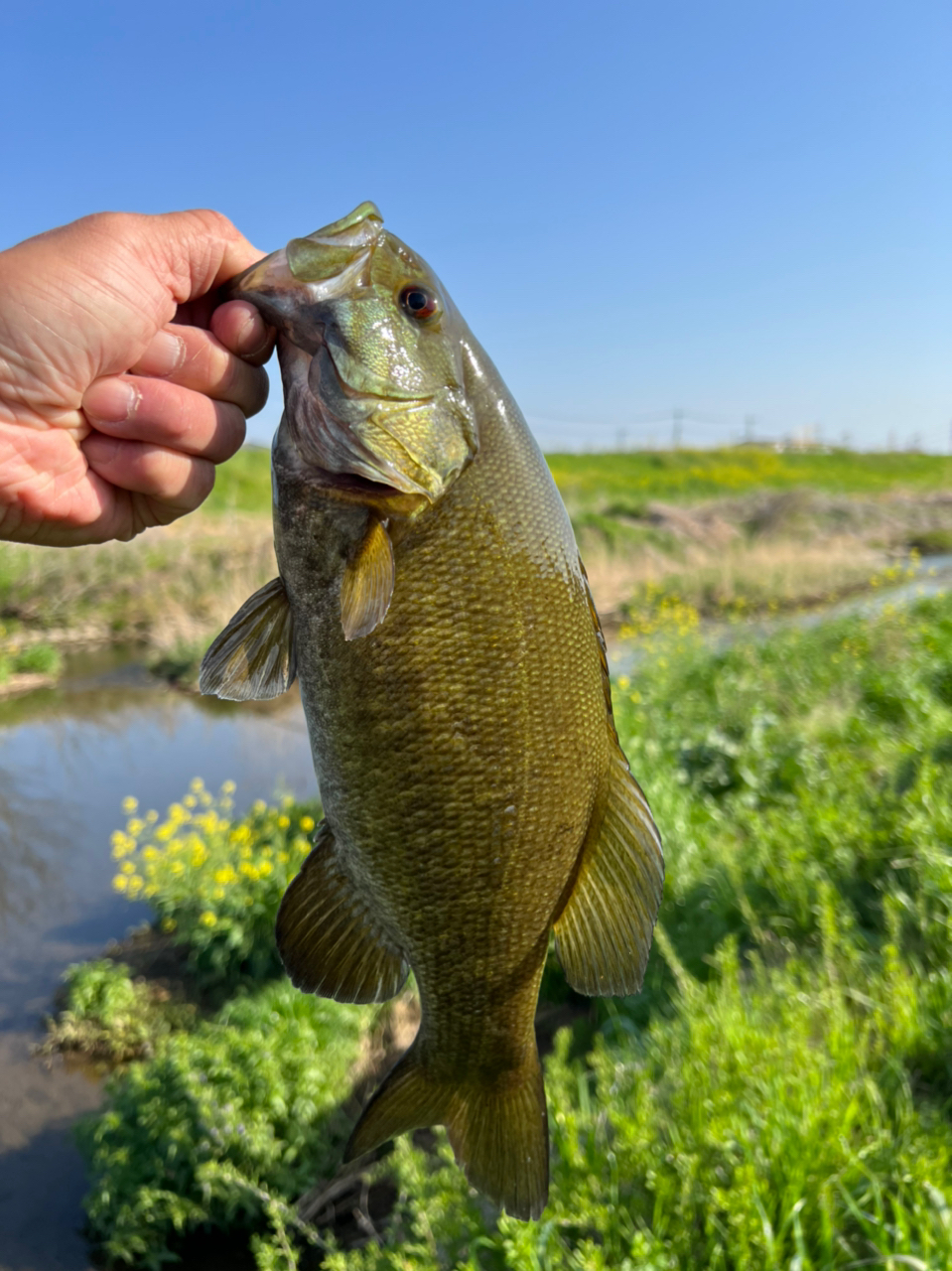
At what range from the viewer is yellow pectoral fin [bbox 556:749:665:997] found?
1.68 metres

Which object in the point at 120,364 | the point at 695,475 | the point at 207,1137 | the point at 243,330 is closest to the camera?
the point at 243,330

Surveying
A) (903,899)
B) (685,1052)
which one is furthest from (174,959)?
Answer: (903,899)

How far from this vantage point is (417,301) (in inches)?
64.8

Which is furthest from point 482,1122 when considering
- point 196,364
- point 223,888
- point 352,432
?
point 223,888

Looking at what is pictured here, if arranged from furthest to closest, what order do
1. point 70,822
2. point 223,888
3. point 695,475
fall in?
1. point 695,475
2. point 70,822
3. point 223,888

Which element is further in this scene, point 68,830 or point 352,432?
point 68,830

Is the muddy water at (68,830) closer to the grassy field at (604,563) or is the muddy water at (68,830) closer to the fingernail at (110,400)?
the grassy field at (604,563)

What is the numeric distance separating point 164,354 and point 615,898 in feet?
5.18

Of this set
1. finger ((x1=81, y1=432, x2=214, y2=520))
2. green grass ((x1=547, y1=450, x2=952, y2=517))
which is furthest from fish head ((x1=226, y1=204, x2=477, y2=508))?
green grass ((x1=547, y1=450, x2=952, y2=517))

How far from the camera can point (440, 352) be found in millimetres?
1639

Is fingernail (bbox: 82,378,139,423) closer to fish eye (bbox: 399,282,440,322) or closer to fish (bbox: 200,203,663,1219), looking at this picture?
fish (bbox: 200,203,663,1219)

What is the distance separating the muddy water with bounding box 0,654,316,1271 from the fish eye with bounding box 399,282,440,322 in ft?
18.0

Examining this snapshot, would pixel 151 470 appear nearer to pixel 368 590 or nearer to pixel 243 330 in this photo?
pixel 243 330

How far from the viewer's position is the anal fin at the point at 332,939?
68.0 inches
